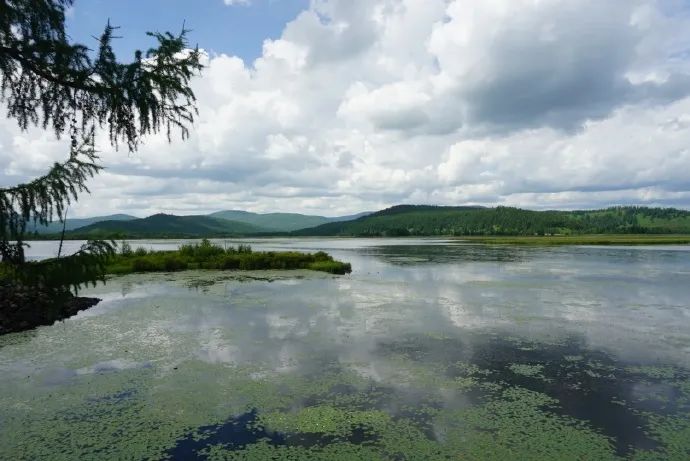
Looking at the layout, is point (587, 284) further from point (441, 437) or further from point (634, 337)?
point (441, 437)

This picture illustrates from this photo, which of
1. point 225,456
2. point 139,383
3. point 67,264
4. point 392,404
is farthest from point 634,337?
point 67,264

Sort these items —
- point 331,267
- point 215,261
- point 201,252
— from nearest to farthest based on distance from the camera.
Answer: point 331,267 → point 215,261 → point 201,252

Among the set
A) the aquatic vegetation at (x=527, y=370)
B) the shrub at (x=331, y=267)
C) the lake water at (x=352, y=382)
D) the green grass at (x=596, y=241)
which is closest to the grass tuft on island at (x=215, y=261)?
the shrub at (x=331, y=267)

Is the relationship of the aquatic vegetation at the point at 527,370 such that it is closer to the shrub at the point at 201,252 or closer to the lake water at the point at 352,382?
the lake water at the point at 352,382

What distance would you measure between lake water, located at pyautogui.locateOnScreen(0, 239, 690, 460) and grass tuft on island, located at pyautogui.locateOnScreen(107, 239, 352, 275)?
18185mm

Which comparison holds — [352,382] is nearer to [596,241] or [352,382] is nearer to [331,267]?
[331,267]

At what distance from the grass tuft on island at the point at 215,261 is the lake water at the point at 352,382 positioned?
716 inches

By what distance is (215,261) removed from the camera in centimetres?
4394

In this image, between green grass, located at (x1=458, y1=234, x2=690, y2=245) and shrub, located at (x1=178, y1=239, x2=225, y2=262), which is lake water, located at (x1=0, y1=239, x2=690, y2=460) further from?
green grass, located at (x1=458, y1=234, x2=690, y2=245)

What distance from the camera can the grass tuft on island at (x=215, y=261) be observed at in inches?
1636

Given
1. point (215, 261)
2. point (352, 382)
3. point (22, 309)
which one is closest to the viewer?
point (352, 382)

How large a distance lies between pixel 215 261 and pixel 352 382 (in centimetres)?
3446

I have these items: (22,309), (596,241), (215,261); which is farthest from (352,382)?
(596,241)

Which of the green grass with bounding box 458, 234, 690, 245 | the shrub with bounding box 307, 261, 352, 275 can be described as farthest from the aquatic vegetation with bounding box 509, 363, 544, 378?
the green grass with bounding box 458, 234, 690, 245
